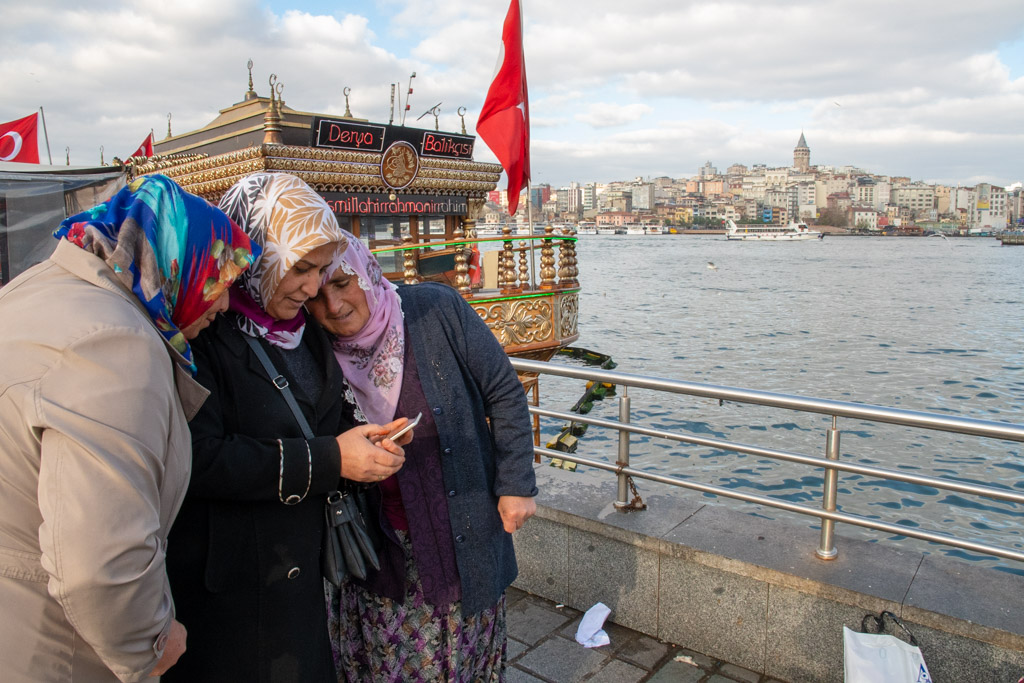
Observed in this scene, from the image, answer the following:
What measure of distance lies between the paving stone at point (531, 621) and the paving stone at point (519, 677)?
8.7 inches

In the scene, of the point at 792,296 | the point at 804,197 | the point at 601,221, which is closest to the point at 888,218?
the point at 804,197

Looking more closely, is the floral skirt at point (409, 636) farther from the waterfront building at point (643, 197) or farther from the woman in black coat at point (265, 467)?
the waterfront building at point (643, 197)

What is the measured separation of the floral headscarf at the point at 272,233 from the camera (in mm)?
1703

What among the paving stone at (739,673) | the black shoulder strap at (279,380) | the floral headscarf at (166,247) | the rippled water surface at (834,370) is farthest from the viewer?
the rippled water surface at (834,370)

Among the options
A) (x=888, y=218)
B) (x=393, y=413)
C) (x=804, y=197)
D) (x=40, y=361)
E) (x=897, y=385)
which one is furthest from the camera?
(x=804, y=197)

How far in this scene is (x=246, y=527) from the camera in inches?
66.3

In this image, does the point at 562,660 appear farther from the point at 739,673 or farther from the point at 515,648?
the point at 739,673

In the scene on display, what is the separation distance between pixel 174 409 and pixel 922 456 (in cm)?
1526

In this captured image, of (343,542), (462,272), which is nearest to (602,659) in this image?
(343,542)

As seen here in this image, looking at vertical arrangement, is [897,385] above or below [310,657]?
below

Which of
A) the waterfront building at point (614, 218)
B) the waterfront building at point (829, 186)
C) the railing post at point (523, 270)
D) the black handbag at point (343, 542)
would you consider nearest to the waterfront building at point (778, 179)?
the waterfront building at point (829, 186)

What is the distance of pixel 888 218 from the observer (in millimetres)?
151625

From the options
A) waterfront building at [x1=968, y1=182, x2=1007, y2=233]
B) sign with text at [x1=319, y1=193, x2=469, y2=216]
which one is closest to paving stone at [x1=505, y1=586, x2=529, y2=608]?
sign with text at [x1=319, y1=193, x2=469, y2=216]

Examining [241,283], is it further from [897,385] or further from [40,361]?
[897,385]
